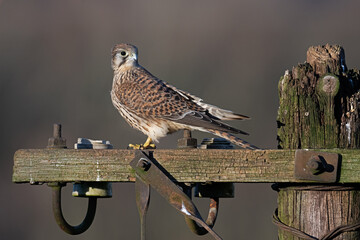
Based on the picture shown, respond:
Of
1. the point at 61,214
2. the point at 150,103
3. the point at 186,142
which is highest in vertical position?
the point at 150,103

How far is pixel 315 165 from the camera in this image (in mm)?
3123

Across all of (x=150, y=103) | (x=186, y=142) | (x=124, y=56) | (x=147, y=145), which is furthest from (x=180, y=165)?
(x=124, y=56)

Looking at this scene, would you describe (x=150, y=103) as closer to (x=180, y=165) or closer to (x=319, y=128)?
(x=180, y=165)

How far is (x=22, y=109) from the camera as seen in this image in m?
9.16

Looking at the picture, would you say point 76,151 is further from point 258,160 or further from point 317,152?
point 317,152

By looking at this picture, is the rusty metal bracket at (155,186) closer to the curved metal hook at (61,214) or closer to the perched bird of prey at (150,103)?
the curved metal hook at (61,214)

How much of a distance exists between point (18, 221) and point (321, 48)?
18.7 feet

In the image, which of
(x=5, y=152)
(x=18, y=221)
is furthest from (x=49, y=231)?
(x=5, y=152)

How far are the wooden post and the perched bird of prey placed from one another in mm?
1444

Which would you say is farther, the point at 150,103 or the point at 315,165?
the point at 150,103

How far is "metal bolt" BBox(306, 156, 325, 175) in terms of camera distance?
313cm

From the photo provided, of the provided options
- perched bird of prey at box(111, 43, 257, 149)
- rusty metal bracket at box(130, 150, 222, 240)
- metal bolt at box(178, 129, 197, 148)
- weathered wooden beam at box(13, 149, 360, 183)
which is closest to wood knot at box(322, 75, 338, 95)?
weathered wooden beam at box(13, 149, 360, 183)

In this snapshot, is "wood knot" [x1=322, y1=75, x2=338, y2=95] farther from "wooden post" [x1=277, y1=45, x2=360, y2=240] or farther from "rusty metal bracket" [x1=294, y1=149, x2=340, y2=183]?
"rusty metal bracket" [x1=294, y1=149, x2=340, y2=183]

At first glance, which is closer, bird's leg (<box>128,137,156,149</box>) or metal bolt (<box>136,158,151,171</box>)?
metal bolt (<box>136,158,151,171</box>)
